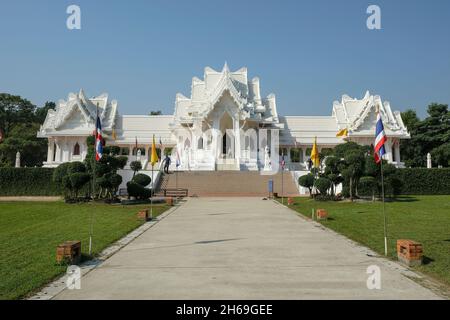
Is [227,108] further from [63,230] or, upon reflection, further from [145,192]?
[63,230]

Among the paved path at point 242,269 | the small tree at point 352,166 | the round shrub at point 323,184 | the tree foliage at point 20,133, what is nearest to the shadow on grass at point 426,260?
the paved path at point 242,269

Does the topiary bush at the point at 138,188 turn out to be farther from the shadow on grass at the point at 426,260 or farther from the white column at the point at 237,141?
the shadow on grass at the point at 426,260

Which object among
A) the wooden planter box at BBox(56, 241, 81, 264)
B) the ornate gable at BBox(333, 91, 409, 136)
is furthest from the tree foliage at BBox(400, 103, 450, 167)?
the wooden planter box at BBox(56, 241, 81, 264)

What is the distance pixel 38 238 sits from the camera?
10586 millimetres

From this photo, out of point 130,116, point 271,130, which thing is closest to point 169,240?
point 271,130

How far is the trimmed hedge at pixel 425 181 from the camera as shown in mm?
29903

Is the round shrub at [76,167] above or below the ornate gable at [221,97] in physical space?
below

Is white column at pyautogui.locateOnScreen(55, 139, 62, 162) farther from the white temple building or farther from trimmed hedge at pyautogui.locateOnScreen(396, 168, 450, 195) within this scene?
trimmed hedge at pyautogui.locateOnScreen(396, 168, 450, 195)

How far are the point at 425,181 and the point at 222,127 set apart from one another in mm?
22417

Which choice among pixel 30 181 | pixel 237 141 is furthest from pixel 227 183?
pixel 30 181

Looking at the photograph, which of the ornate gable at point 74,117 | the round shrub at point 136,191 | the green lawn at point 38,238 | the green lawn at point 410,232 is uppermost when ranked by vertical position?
the ornate gable at point 74,117

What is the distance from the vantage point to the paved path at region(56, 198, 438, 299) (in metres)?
5.40

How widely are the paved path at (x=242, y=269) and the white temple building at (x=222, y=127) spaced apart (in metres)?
27.7
